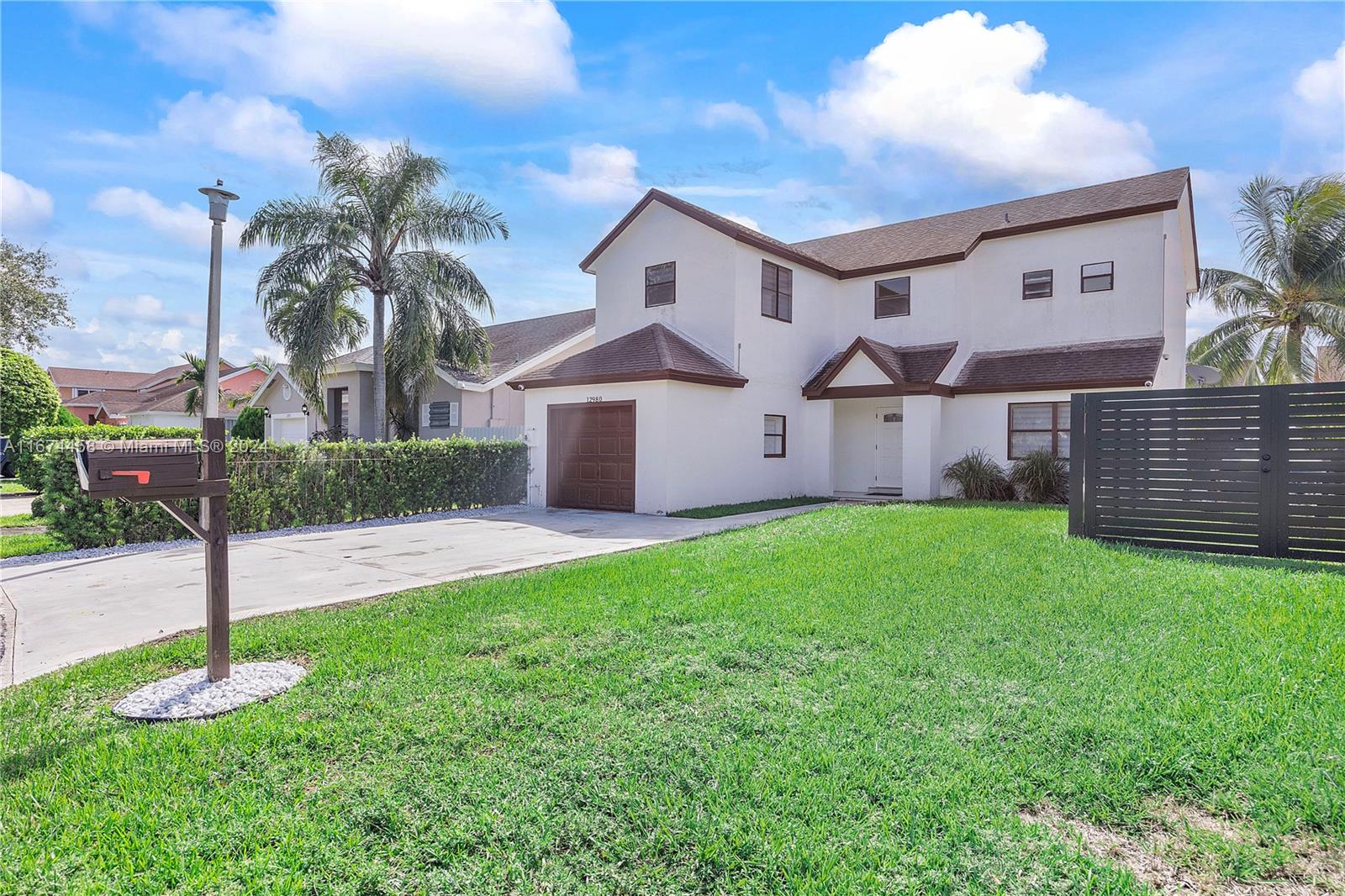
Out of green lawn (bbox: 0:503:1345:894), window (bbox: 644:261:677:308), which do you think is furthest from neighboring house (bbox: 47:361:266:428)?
green lawn (bbox: 0:503:1345:894)

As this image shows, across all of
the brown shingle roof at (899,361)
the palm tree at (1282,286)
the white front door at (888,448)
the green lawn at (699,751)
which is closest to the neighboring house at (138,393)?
the brown shingle roof at (899,361)

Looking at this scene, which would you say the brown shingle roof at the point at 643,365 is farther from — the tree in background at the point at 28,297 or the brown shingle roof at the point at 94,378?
the brown shingle roof at the point at 94,378

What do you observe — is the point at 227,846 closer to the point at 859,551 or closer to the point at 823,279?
the point at 859,551

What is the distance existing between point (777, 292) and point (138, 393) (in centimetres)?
5878

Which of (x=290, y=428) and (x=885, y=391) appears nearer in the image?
(x=885, y=391)

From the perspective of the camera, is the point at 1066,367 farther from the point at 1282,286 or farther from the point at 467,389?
the point at 467,389

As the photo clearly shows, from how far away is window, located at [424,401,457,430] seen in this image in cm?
2317

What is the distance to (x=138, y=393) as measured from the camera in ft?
182

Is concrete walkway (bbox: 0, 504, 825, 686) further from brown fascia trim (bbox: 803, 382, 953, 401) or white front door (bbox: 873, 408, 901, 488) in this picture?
white front door (bbox: 873, 408, 901, 488)

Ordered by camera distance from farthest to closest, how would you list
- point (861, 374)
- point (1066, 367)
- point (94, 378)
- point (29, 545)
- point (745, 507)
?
point (94, 378)
point (861, 374)
point (1066, 367)
point (745, 507)
point (29, 545)

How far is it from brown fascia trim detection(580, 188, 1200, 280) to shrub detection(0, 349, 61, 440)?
631 inches

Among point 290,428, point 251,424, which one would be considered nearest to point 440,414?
point 290,428

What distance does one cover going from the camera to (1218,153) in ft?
59.9

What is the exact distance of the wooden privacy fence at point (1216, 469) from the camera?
8.16 metres
